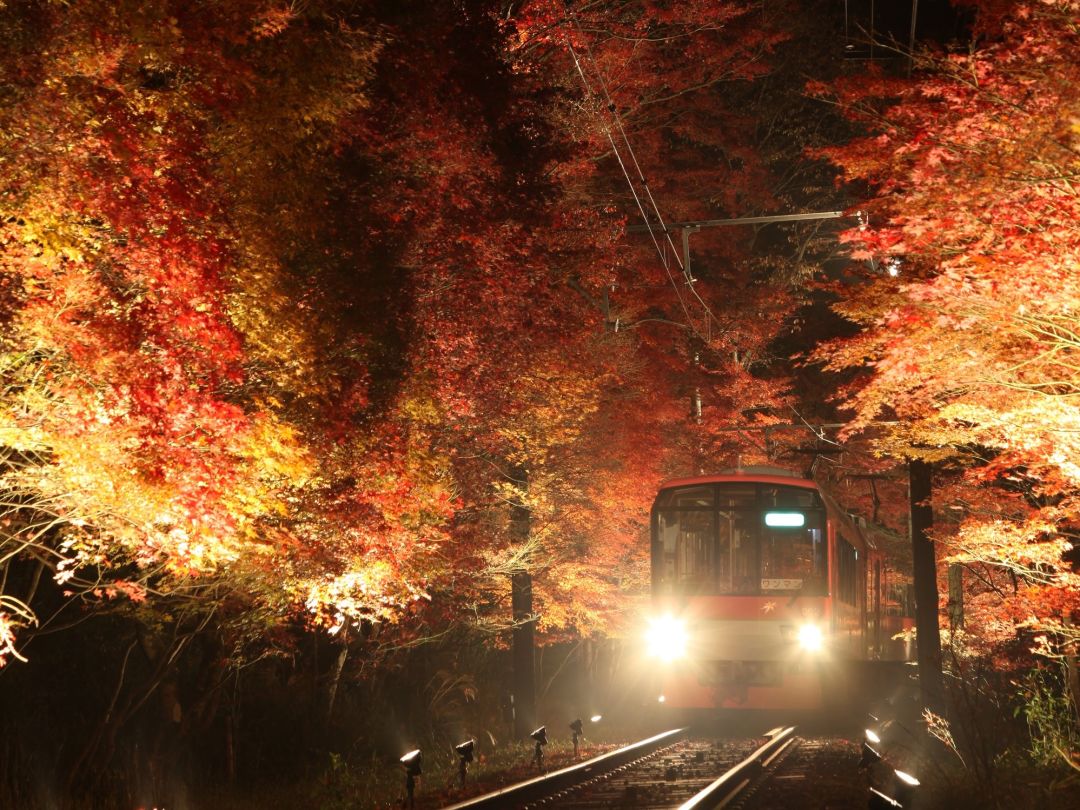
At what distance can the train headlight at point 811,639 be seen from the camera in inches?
603

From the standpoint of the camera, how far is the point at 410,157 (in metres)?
11.1

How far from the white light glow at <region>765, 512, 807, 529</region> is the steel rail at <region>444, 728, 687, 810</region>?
3.52 meters

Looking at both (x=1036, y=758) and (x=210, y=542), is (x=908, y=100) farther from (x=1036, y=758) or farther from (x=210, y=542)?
(x=210, y=542)

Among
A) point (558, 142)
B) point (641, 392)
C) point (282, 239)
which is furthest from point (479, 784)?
point (641, 392)

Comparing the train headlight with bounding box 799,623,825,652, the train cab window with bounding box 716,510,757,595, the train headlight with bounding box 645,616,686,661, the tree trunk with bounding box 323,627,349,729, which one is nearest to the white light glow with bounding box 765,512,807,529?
the train cab window with bounding box 716,510,757,595

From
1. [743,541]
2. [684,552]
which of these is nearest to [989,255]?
[743,541]

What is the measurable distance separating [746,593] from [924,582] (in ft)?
19.7

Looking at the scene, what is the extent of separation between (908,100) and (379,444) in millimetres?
6024

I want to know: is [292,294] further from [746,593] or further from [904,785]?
[746,593]

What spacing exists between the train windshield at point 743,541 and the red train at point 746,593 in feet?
0.05

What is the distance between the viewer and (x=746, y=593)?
15.5 metres

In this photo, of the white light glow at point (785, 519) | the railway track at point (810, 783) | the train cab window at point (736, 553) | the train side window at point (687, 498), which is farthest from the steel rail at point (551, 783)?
the white light glow at point (785, 519)

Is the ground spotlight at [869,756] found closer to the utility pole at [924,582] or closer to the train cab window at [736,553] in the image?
the train cab window at [736,553]

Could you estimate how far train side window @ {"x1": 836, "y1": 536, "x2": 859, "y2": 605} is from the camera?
54.1 feet
